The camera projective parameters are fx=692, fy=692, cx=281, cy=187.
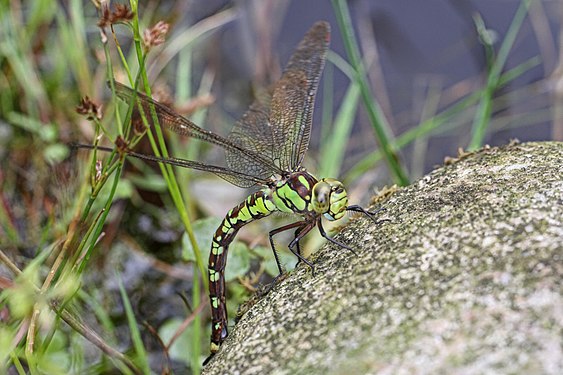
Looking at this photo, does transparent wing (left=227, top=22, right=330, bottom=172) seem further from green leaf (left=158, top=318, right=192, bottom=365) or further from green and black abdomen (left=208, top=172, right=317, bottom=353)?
green leaf (left=158, top=318, right=192, bottom=365)

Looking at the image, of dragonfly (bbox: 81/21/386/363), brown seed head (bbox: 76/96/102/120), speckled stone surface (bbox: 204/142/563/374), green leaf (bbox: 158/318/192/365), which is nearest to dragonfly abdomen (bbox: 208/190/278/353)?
dragonfly (bbox: 81/21/386/363)

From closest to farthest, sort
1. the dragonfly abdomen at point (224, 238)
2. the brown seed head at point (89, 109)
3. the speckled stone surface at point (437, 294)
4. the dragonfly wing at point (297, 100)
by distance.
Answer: the speckled stone surface at point (437, 294)
the brown seed head at point (89, 109)
the dragonfly abdomen at point (224, 238)
the dragonfly wing at point (297, 100)

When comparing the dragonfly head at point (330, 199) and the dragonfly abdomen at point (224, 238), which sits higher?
the dragonfly abdomen at point (224, 238)

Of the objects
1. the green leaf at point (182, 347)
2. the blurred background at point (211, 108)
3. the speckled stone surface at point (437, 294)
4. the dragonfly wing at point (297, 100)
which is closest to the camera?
the speckled stone surface at point (437, 294)

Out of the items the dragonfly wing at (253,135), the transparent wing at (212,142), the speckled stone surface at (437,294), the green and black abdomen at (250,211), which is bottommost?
the speckled stone surface at (437,294)

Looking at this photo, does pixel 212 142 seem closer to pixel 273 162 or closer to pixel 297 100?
pixel 273 162

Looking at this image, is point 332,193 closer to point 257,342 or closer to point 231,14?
point 257,342

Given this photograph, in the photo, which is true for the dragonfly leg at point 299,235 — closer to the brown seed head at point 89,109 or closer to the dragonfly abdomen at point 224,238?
the dragonfly abdomen at point 224,238

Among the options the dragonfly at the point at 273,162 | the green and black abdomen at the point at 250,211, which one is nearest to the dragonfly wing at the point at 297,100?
the dragonfly at the point at 273,162
